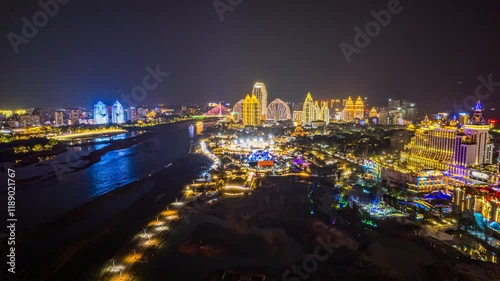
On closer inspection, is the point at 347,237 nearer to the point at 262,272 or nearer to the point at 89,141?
the point at 262,272

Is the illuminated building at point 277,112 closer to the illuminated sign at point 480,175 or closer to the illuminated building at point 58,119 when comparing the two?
the illuminated building at point 58,119

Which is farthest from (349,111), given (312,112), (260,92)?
(260,92)

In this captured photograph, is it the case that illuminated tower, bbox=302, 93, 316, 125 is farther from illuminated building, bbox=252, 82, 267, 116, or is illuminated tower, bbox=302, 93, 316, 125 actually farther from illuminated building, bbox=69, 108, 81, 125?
illuminated building, bbox=69, 108, 81, 125

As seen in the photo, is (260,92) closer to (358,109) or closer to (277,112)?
(277,112)

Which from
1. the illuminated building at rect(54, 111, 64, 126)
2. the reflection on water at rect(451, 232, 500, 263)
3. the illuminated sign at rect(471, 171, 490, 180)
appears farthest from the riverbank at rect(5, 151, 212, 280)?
the illuminated building at rect(54, 111, 64, 126)

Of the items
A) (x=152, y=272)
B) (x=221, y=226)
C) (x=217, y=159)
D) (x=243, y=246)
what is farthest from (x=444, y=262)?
(x=217, y=159)

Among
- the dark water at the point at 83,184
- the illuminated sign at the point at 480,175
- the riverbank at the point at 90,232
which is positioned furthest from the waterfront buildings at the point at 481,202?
the dark water at the point at 83,184

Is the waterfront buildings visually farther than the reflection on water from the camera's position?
Yes
